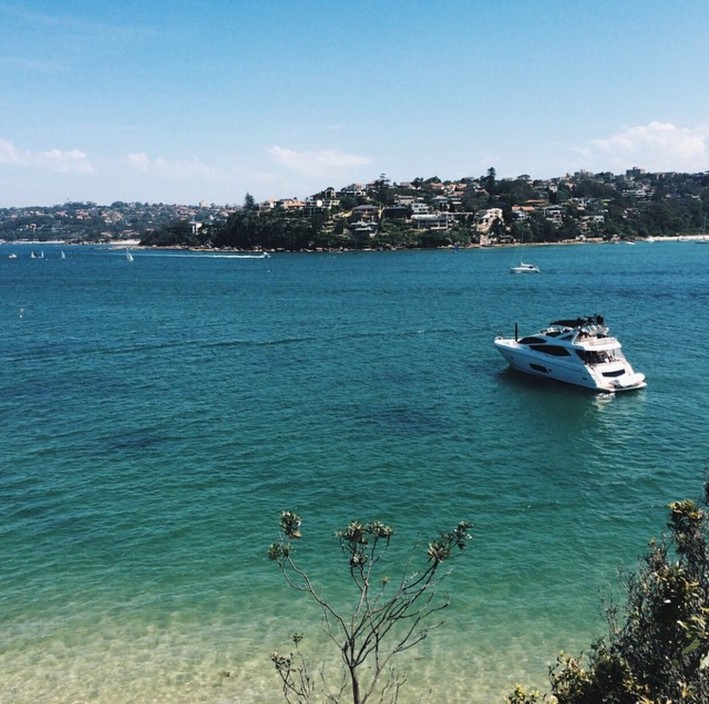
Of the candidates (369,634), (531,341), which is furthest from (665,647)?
(531,341)

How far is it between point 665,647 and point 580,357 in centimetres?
3961

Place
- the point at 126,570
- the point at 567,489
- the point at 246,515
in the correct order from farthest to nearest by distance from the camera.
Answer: the point at 567,489, the point at 246,515, the point at 126,570

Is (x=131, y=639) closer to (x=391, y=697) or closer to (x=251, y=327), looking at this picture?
(x=391, y=697)

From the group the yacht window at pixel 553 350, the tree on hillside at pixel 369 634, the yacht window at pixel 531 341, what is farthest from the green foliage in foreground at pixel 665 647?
the yacht window at pixel 531 341

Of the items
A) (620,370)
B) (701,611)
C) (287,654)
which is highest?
(701,611)

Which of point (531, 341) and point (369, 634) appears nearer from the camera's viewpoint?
point (369, 634)

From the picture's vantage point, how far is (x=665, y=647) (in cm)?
939

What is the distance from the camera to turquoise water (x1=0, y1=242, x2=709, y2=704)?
19203mm

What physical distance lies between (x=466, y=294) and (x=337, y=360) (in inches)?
2179

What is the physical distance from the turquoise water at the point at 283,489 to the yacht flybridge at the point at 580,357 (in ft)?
4.69

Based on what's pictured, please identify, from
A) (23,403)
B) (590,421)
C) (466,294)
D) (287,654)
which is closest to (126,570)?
(287,654)

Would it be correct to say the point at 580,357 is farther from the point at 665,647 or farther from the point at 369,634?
the point at 665,647

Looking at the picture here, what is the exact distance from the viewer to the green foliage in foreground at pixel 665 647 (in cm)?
890

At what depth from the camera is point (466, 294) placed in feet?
356
